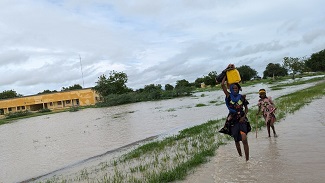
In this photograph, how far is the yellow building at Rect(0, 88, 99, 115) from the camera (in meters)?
83.2

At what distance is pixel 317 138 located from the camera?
9820 mm

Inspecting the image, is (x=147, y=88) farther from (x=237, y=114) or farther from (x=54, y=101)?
(x=237, y=114)

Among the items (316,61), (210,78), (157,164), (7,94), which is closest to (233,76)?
(157,164)

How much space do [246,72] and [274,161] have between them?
141118 mm

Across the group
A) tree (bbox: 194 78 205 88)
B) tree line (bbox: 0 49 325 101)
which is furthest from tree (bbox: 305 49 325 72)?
tree (bbox: 194 78 205 88)

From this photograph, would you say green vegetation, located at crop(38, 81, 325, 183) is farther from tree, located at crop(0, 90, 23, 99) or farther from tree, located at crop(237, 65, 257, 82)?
tree, located at crop(237, 65, 257, 82)

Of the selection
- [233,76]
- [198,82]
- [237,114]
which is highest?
[198,82]

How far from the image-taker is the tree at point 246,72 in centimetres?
14200

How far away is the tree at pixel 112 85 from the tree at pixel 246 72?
2504 inches

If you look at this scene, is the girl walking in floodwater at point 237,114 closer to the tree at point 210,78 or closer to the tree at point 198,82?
the tree at point 210,78

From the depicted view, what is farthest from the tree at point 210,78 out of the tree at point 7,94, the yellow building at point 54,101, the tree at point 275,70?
the tree at point 7,94

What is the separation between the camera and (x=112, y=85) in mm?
89562

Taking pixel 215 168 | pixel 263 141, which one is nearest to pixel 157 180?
pixel 215 168

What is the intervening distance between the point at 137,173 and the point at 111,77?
282 feet
